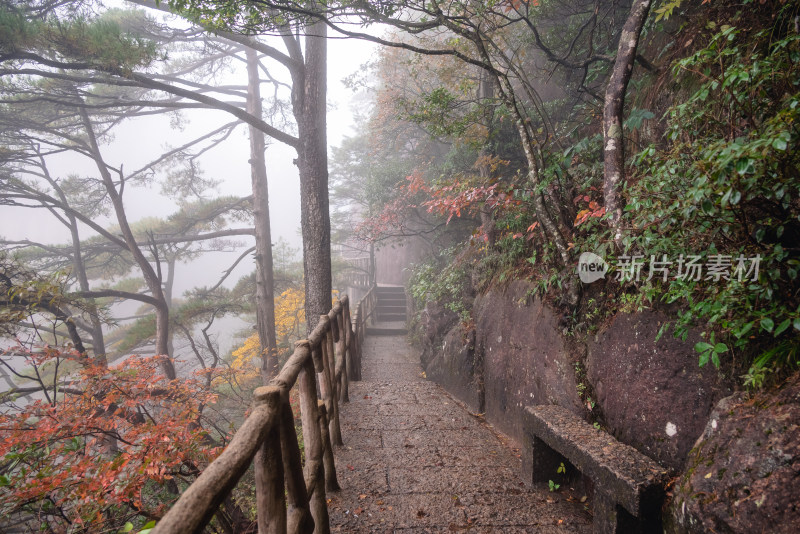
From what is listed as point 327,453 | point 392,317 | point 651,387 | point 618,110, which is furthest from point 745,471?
point 392,317

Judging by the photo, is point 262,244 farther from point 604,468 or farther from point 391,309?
point 604,468

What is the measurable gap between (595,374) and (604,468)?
3.03ft

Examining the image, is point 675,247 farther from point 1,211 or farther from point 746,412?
point 1,211

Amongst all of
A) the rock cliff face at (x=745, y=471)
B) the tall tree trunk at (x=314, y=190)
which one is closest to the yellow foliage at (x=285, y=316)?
the tall tree trunk at (x=314, y=190)

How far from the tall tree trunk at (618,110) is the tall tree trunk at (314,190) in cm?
410

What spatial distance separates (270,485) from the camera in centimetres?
135

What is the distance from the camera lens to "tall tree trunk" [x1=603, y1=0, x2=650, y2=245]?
2963 mm

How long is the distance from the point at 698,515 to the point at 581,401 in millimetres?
1352

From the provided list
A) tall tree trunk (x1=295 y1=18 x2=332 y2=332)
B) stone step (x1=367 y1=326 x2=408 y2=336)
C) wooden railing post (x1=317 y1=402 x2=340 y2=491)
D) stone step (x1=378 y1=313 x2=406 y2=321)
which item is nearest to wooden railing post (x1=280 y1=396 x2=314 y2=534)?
wooden railing post (x1=317 y1=402 x2=340 y2=491)

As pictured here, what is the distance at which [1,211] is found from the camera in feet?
217

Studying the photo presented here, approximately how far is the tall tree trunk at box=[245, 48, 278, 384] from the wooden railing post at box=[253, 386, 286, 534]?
924cm

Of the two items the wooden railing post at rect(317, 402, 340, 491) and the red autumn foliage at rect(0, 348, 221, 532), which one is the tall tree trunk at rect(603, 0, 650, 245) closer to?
the wooden railing post at rect(317, 402, 340, 491)

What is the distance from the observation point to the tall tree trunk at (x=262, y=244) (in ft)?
33.8

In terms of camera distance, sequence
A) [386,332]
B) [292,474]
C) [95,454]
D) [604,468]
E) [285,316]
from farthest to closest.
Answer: [285,316]
[386,332]
[95,454]
[604,468]
[292,474]
